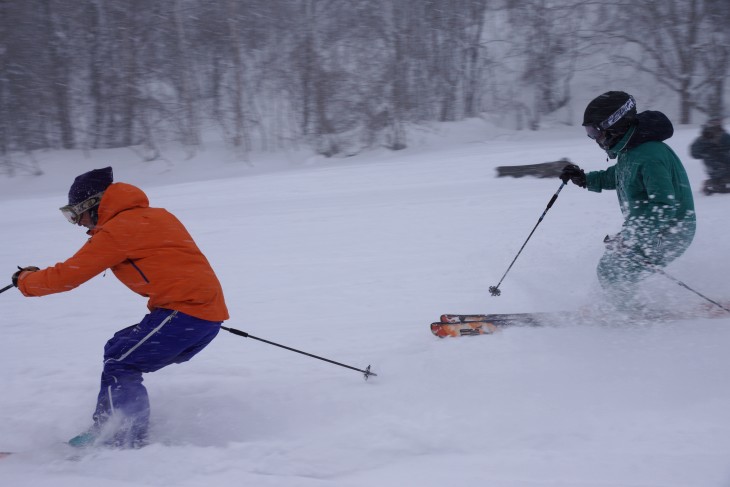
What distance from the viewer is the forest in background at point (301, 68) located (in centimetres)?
1823

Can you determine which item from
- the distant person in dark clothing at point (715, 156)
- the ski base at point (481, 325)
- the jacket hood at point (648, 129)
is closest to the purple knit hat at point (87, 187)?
the ski base at point (481, 325)

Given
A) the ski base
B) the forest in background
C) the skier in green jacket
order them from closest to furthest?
1. the skier in green jacket
2. the ski base
3. the forest in background

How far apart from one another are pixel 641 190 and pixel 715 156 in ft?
15.8

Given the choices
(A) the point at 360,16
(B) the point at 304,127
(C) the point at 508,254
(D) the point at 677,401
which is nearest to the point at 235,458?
(D) the point at 677,401

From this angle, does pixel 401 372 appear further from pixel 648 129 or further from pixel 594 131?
pixel 648 129

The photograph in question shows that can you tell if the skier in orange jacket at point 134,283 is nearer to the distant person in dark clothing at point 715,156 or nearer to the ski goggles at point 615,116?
the ski goggles at point 615,116

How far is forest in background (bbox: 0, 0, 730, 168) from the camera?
18234mm

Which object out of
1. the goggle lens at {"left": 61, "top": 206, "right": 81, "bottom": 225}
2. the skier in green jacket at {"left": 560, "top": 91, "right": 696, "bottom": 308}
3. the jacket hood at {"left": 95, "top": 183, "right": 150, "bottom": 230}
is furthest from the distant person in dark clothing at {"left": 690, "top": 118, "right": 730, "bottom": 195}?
the goggle lens at {"left": 61, "top": 206, "right": 81, "bottom": 225}

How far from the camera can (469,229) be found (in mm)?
7645

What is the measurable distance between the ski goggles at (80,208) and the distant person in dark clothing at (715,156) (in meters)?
7.58

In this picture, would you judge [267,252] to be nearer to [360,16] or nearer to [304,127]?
[304,127]

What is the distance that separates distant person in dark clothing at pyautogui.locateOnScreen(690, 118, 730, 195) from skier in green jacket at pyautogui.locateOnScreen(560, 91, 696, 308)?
4.58 metres

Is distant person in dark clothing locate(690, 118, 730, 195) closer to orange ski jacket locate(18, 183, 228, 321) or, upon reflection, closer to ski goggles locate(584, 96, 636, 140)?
ski goggles locate(584, 96, 636, 140)

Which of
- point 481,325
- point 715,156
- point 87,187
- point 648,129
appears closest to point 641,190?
point 648,129
